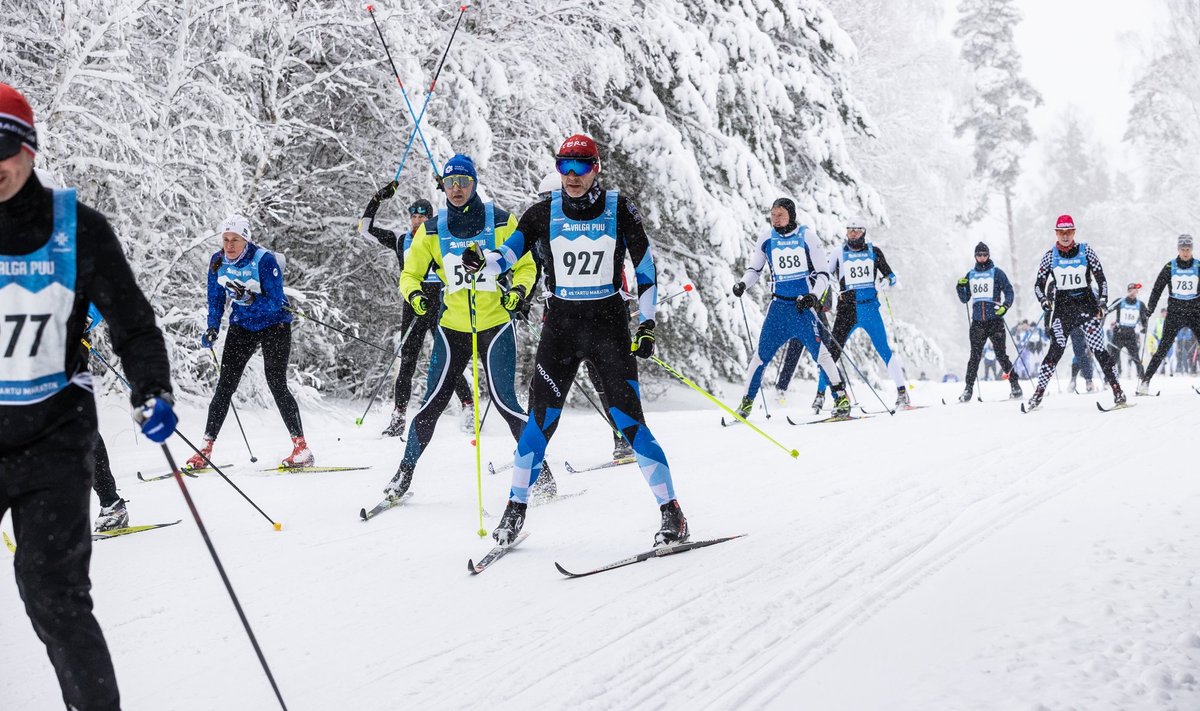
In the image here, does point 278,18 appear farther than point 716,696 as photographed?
Yes

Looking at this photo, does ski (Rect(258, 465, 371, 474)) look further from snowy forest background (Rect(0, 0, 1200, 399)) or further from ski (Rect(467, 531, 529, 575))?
ski (Rect(467, 531, 529, 575))

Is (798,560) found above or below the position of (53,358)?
below

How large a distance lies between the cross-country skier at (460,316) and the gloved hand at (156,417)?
3701 millimetres

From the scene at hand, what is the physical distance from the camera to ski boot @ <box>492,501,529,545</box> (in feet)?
16.6

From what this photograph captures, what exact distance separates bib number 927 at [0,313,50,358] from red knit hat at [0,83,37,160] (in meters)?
0.42

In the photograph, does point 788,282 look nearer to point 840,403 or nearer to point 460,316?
point 840,403

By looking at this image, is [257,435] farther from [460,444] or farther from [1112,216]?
[1112,216]

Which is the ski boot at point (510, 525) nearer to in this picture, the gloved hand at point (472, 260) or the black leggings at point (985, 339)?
the gloved hand at point (472, 260)

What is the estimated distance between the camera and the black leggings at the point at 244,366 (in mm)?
7902

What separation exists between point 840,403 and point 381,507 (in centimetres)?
578

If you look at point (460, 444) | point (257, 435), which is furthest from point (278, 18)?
point (460, 444)

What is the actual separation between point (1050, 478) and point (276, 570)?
4.66 m

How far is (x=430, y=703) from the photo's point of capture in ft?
10.2

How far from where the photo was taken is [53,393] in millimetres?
2643
